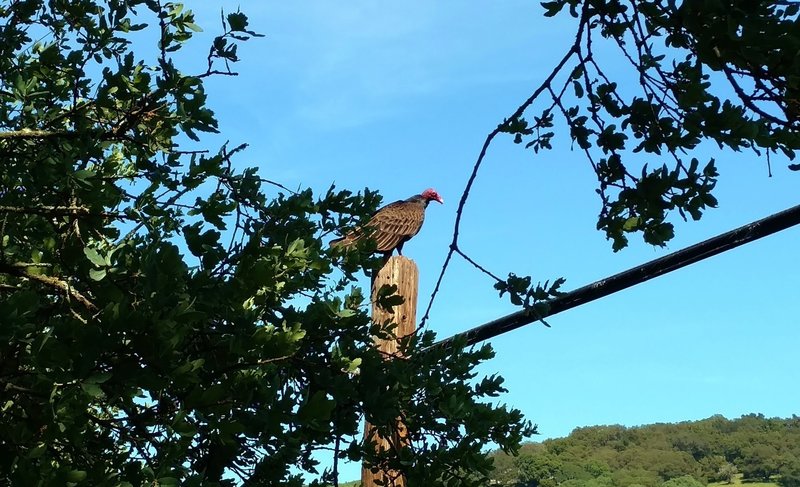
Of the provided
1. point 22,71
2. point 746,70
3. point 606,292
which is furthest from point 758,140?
point 22,71

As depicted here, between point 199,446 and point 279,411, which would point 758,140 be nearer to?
point 279,411

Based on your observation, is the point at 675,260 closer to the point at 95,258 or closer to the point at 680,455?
the point at 95,258

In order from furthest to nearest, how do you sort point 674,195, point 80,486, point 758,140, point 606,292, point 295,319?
point 606,292 < point 295,319 < point 674,195 < point 758,140 < point 80,486

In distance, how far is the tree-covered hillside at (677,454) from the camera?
7664 millimetres

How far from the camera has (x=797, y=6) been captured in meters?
2.81

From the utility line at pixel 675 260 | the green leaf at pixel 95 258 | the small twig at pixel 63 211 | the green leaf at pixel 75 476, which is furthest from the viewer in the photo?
the utility line at pixel 675 260

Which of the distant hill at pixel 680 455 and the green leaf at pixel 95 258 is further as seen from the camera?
the distant hill at pixel 680 455

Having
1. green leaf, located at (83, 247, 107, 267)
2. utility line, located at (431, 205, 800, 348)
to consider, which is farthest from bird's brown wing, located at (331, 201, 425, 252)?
green leaf, located at (83, 247, 107, 267)

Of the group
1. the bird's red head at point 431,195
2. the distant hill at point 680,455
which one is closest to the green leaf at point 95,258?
the distant hill at point 680,455

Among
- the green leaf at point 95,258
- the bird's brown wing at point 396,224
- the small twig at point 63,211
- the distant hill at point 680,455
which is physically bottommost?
the distant hill at point 680,455

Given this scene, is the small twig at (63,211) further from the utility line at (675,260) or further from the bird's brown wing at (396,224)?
the bird's brown wing at (396,224)

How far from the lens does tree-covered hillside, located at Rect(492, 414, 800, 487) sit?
7.66 m

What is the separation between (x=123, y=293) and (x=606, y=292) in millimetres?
2807

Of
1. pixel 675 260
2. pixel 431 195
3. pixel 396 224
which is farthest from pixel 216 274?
pixel 431 195
